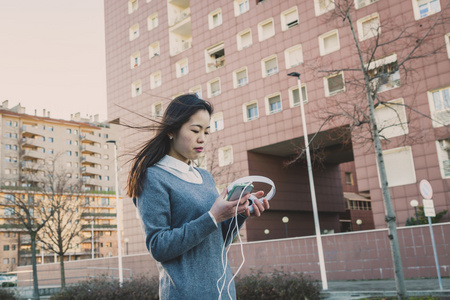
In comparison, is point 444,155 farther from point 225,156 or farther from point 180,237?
point 180,237

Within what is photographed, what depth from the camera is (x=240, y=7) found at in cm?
3334

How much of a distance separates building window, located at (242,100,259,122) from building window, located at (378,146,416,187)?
Result: 10128 millimetres

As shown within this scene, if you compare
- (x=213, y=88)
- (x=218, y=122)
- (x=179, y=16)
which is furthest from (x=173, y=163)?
(x=179, y=16)

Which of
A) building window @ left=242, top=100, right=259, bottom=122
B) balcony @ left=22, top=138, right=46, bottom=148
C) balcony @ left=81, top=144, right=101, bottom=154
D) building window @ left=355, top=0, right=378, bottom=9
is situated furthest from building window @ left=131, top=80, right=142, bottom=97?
balcony @ left=81, top=144, right=101, bottom=154

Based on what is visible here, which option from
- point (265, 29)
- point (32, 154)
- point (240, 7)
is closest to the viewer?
point (265, 29)

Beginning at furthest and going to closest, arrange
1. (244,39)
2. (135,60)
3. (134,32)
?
(134,32) < (135,60) < (244,39)

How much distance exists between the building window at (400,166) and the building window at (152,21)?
24.8 m

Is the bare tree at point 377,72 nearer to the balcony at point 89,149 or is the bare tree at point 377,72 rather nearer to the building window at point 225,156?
the building window at point 225,156

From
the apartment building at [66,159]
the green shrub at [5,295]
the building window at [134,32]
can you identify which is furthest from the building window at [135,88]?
the apartment building at [66,159]

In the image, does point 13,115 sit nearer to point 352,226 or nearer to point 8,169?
point 8,169

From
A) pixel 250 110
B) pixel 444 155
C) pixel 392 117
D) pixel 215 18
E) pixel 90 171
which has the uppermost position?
pixel 215 18

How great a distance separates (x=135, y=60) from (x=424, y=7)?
26041 mm

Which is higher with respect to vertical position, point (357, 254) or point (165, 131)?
point (165, 131)

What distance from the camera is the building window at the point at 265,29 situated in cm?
3114
